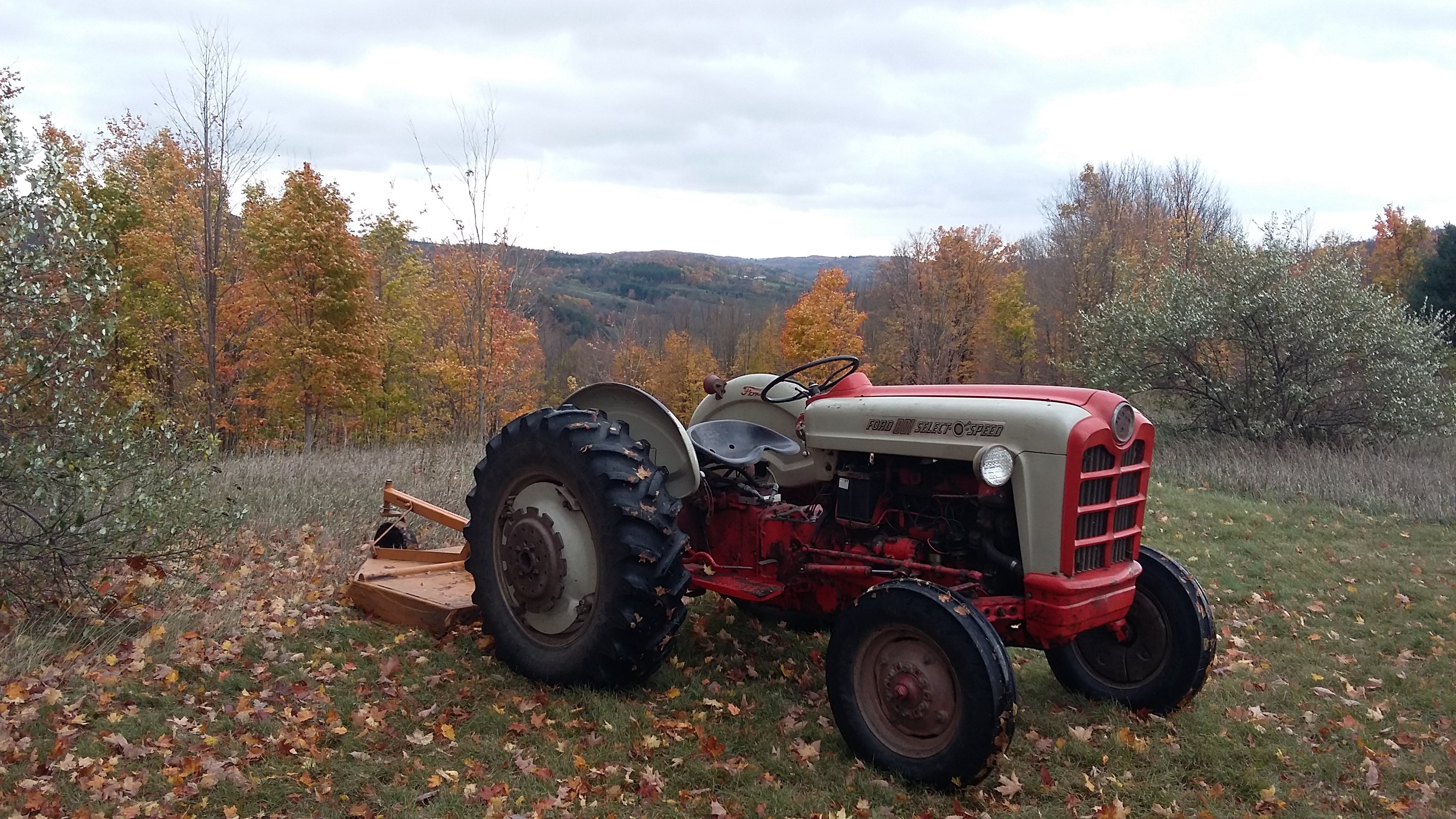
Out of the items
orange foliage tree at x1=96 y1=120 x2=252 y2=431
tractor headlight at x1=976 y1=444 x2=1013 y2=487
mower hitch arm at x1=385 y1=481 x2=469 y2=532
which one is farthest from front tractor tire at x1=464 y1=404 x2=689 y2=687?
orange foliage tree at x1=96 y1=120 x2=252 y2=431

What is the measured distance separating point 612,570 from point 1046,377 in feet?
138

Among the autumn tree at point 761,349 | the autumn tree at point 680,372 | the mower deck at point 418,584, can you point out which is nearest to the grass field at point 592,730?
the mower deck at point 418,584

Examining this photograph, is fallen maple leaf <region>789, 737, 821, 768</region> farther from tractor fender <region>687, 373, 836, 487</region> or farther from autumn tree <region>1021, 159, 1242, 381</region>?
autumn tree <region>1021, 159, 1242, 381</region>

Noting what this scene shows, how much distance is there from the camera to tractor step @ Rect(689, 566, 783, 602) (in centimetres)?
423

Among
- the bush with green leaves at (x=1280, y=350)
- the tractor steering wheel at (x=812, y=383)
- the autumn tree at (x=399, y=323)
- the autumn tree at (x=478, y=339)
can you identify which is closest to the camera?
the tractor steering wheel at (x=812, y=383)

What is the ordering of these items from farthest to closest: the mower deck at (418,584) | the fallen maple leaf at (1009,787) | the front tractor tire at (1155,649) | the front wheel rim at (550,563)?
the mower deck at (418,584) < the front wheel rim at (550,563) < the front tractor tire at (1155,649) < the fallen maple leaf at (1009,787)

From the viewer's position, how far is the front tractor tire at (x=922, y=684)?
3186mm

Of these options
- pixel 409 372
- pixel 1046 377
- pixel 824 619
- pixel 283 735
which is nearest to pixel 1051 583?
pixel 824 619

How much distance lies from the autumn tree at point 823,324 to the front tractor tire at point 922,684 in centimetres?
3507

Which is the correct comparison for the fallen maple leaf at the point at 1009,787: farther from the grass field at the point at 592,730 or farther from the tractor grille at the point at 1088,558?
the tractor grille at the point at 1088,558

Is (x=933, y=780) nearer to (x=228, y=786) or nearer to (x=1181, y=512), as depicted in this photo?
(x=228, y=786)

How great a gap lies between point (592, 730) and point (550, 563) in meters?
0.79

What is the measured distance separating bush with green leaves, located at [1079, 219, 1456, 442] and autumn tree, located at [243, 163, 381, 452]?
17.3 meters

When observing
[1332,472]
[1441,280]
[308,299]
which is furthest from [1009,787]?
[1441,280]
